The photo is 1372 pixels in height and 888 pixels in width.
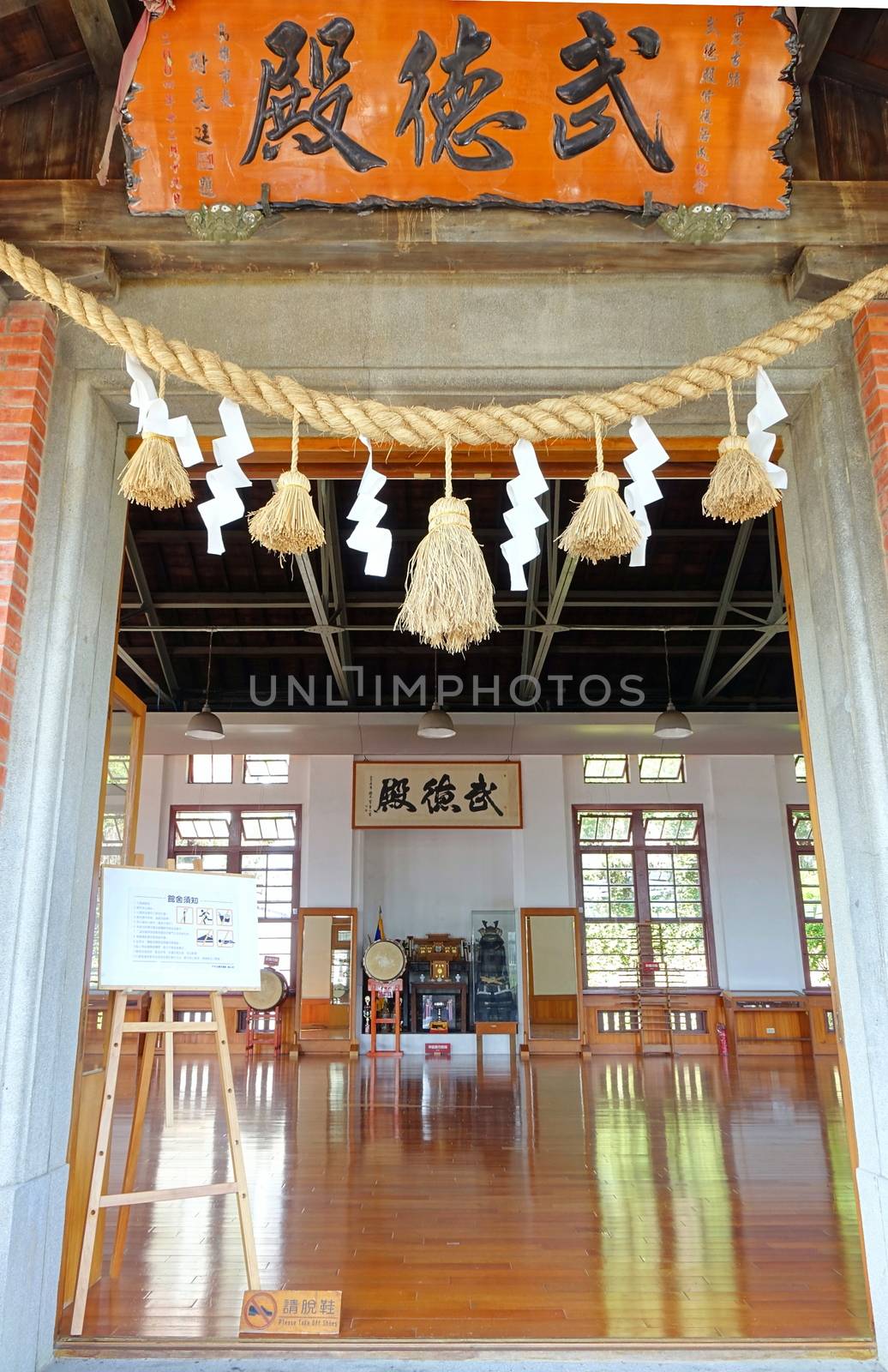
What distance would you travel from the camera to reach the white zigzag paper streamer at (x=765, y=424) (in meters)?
2.34

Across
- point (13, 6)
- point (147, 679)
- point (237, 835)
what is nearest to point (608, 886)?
point (237, 835)

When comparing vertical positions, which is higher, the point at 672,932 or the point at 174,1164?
the point at 672,932

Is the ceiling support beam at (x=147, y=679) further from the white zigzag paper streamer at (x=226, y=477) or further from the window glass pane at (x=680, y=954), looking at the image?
the white zigzag paper streamer at (x=226, y=477)

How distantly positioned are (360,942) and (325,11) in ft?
32.9

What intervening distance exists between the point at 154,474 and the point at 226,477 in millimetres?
166

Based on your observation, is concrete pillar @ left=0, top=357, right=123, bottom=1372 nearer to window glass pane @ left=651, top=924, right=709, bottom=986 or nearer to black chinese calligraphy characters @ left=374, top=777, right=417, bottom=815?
black chinese calligraphy characters @ left=374, top=777, right=417, bottom=815

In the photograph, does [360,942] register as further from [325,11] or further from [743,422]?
[325,11]

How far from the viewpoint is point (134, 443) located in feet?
10.4

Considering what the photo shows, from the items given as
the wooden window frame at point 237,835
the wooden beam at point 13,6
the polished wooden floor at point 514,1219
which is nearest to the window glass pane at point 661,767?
the wooden window frame at point 237,835

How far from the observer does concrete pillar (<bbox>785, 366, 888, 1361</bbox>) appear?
2561 millimetres

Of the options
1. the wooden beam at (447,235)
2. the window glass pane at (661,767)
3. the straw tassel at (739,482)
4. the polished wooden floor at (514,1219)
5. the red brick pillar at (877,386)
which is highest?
the window glass pane at (661,767)

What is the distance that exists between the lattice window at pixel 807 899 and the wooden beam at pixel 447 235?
885 cm

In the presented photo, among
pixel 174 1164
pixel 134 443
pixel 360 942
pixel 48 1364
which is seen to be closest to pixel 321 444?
pixel 134 443

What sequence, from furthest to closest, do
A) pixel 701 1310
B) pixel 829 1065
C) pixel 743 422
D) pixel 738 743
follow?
pixel 738 743 < pixel 829 1065 < pixel 743 422 < pixel 701 1310
